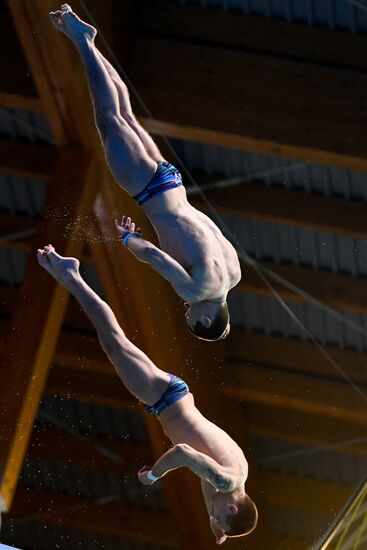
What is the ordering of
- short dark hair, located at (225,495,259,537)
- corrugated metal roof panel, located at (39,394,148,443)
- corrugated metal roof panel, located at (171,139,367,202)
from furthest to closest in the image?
1. corrugated metal roof panel, located at (39,394,148,443)
2. corrugated metal roof panel, located at (171,139,367,202)
3. short dark hair, located at (225,495,259,537)

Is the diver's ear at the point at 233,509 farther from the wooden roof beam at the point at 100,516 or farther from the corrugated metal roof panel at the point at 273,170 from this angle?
the wooden roof beam at the point at 100,516

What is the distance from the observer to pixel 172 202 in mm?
8383

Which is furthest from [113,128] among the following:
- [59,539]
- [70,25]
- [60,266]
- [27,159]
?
[59,539]

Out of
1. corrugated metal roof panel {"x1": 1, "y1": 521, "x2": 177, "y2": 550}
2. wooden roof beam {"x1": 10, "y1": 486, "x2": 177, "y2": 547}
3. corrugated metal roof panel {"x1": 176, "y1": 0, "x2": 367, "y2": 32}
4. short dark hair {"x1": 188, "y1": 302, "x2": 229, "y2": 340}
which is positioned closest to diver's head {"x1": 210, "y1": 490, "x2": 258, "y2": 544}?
short dark hair {"x1": 188, "y1": 302, "x2": 229, "y2": 340}

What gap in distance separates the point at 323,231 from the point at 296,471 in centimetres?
387

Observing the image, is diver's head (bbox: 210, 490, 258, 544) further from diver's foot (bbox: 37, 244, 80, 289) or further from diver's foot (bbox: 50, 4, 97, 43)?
diver's foot (bbox: 50, 4, 97, 43)

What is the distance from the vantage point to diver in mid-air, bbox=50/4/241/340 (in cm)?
811

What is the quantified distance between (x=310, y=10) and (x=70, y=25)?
2.87 m

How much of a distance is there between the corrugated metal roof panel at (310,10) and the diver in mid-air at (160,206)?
2487 millimetres

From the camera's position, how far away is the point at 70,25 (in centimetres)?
805

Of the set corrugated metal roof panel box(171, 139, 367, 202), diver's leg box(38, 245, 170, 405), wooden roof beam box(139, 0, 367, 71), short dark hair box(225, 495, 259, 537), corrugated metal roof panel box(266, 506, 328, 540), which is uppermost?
wooden roof beam box(139, 0, 367, 71)

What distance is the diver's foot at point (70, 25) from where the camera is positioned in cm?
802

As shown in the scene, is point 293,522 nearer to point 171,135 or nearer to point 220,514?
point 171,135

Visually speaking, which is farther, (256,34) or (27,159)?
(27,159)
